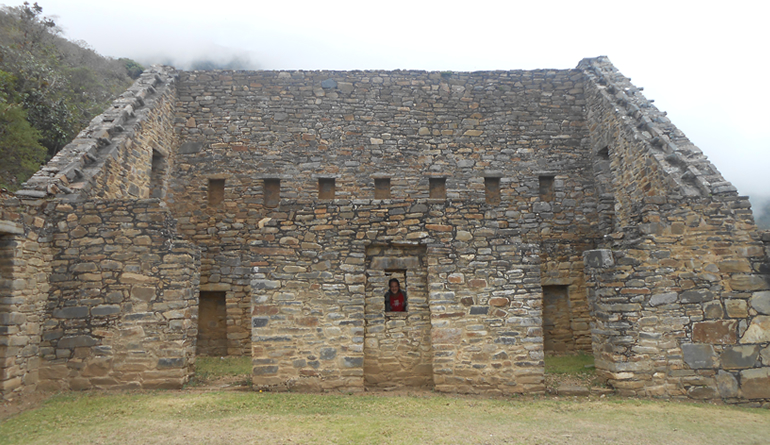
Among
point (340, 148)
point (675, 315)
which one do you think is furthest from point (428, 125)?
point (675, 315)

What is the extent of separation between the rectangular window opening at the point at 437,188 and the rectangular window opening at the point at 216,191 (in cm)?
639

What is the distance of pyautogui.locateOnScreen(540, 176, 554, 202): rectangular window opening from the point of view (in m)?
13.4

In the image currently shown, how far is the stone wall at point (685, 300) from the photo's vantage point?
24.9ft

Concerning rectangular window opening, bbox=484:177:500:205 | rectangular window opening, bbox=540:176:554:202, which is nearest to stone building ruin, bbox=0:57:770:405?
rectangular window opening, bbox=540:176:554:202

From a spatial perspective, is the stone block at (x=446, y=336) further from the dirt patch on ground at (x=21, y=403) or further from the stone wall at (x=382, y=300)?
the dirt patch on ground at (x=21, y=403)

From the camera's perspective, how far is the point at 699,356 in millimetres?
7609

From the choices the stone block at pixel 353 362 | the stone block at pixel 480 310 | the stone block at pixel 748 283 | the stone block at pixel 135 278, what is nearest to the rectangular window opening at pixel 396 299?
the stone block at pixel 353 362

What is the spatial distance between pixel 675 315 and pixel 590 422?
9.61 feet

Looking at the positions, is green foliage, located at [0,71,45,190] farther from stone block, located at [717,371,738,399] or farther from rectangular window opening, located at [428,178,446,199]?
stone block, located at [717,371,738,399]

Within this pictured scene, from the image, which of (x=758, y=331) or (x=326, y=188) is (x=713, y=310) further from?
(x=326, y=188)

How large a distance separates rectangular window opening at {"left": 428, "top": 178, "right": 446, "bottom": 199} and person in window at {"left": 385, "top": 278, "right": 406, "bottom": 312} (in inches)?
216

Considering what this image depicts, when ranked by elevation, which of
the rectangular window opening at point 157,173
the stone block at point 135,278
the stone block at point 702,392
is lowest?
the stone block at point 702,392

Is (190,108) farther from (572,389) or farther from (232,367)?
(572,389)

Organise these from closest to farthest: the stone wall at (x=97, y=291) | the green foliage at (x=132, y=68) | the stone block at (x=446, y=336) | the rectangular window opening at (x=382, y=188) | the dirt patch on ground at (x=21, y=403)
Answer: the dirt patch on ground at (x=21, y=403), the stone wall at (x=97, y=291), the stone block at (x=446, y=336), the rectangular window opening at (x=382, y=188), the green foliage at (x=132, y=68)
